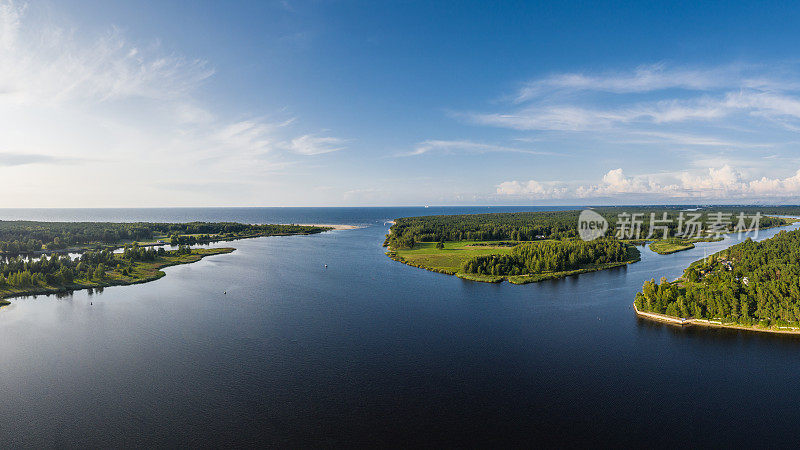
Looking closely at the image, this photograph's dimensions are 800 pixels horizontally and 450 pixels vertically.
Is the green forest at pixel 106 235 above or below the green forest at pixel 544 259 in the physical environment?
above

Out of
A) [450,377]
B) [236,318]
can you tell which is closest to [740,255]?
[450,377]

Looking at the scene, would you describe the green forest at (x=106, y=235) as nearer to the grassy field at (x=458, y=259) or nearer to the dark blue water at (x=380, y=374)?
the dark blue water at (x=380, y=374)

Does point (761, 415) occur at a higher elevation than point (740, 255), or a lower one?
lower

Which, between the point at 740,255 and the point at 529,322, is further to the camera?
the point at 740,255

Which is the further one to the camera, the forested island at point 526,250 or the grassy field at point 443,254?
the grassy field at point 443,254

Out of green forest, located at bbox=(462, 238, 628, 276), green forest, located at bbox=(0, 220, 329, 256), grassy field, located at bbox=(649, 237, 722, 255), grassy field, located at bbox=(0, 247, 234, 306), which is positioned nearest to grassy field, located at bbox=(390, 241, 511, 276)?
green forest, located at bbox=(462, 238, 628, 276)

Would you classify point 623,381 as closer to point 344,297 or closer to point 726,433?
point 726,433

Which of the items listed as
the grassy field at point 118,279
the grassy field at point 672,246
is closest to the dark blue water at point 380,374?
the grassy field at point 118,279

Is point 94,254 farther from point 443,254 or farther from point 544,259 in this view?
point 544,259
